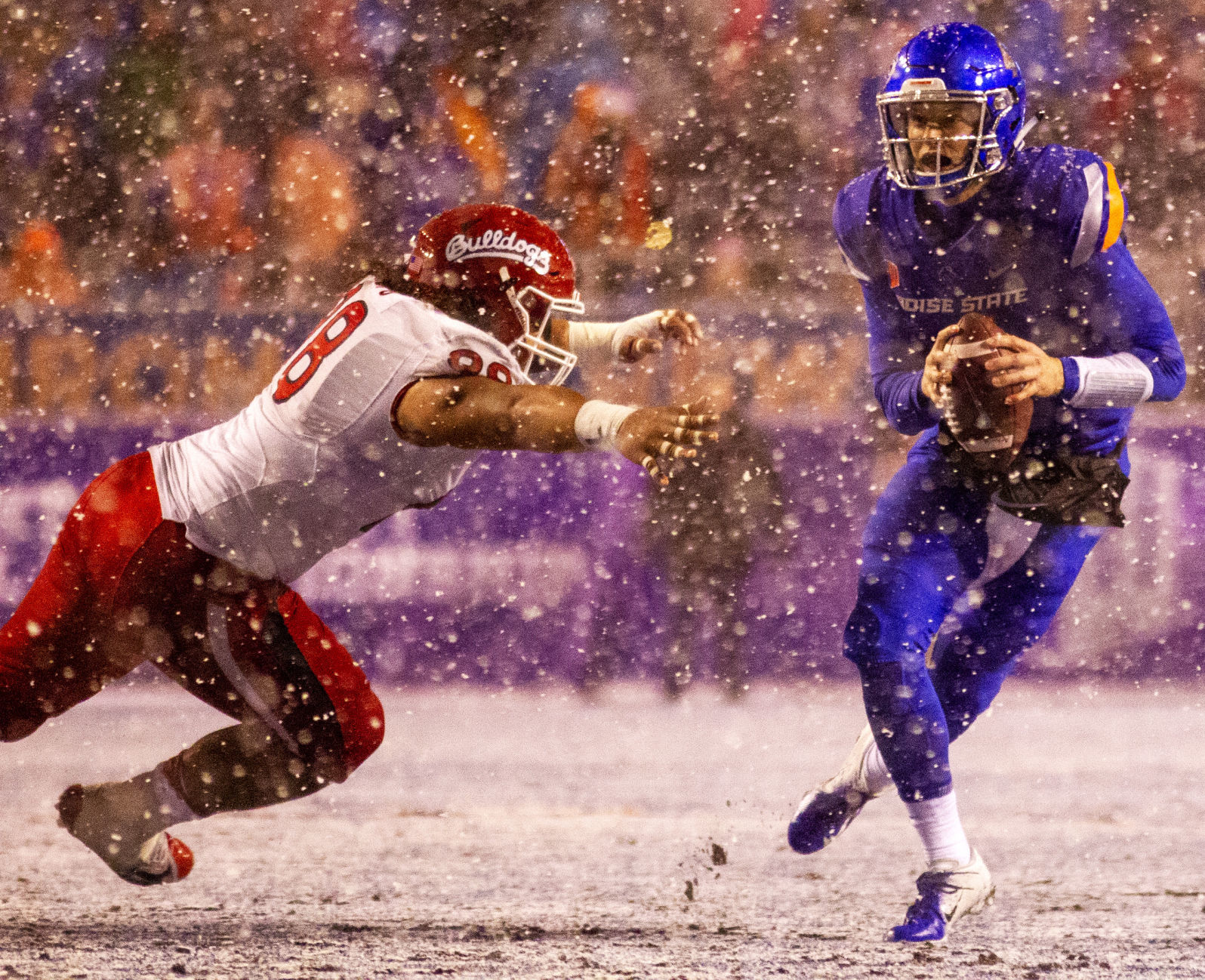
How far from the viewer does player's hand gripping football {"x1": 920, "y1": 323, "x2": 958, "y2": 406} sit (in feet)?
6.00

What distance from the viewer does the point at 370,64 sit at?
4668mm

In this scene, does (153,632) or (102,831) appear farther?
(102,831)

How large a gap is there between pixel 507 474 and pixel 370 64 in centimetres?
177

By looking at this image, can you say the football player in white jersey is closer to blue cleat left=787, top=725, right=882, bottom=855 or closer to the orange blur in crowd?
blue cleat left=787, top=725, right=882, bottom=855

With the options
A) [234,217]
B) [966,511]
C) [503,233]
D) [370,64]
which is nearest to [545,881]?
[966,511]

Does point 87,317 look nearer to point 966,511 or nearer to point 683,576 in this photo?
point 683,576

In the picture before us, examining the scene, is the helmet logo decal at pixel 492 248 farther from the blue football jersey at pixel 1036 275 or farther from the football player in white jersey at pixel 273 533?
the blue football jersey at pixel 1036 275

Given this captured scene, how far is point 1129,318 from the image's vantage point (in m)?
1.92

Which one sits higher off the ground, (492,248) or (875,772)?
(492,248)

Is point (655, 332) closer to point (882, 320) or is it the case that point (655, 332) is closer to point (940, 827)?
point (882, 320)

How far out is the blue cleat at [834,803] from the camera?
2.12m

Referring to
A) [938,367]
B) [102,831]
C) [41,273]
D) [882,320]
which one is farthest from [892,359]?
[41,273]

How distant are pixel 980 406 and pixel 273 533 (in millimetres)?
959

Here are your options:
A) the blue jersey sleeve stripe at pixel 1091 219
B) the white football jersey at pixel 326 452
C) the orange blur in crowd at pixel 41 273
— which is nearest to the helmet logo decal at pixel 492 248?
the white football jersey at pixel 326 452
